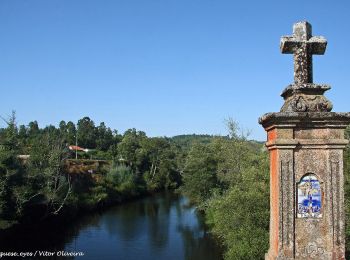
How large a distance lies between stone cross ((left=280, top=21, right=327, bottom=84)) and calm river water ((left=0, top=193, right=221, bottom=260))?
67.1 ft

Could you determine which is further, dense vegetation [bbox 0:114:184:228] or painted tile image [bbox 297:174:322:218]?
dense vegetation [bbox 0:114:184:228]

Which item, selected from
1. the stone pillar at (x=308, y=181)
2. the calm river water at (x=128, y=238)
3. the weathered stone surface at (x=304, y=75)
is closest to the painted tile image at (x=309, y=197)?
the stone pillar at (x=308, y=181)

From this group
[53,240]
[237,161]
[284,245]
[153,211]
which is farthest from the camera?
[153,211]

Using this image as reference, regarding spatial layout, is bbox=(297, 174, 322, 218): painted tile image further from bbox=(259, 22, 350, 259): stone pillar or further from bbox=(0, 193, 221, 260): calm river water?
bbox=(0, 193, 221, 260): calm river water

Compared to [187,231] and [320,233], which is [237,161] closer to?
[187,231]

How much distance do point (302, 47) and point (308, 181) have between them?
78.4 inches

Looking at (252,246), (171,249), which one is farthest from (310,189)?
(171,249)

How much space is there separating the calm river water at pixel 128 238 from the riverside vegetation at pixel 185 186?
1.47 meters

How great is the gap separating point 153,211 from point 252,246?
86.4 feet

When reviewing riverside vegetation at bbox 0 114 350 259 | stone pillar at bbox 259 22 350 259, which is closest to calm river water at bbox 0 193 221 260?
riverside vegetation at bbox 0 114 350 259

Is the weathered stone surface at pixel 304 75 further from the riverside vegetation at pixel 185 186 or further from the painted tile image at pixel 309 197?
the riverside vegetation at pixel 185 186

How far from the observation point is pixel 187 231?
107 feet

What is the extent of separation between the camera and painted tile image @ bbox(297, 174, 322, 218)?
18.3ft

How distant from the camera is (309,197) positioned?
18.3 feet
